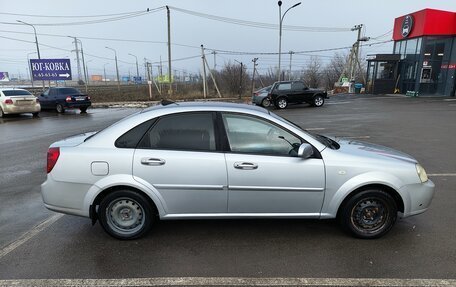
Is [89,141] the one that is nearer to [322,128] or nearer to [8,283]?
[8,283]

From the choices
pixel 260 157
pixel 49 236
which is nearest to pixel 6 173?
pixel 49 236

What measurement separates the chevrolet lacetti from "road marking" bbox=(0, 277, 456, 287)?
81 centimetres

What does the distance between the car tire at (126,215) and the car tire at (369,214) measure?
87.2 inches

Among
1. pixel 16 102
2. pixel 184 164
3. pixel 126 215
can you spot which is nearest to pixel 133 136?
pixel 184 164

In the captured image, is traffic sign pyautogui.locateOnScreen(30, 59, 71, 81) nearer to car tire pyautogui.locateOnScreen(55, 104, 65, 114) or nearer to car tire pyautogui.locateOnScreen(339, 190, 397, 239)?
car tire pyautogui.locateOnScreen(55, 104, 65, 114)

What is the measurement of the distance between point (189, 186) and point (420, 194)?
2591 millimetres

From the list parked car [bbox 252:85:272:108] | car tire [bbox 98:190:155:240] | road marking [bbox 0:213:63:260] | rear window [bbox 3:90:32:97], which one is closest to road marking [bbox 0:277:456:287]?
road marking [bbox 0:213:63:260]

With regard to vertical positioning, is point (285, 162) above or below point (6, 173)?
above

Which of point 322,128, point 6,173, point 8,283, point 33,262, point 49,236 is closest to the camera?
point 8,283

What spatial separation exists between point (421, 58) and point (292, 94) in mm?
13070

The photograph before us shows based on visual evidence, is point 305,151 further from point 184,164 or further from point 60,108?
point 60,108

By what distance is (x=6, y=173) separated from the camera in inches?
277

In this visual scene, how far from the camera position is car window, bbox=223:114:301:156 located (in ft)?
12.6

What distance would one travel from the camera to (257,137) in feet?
12.9
